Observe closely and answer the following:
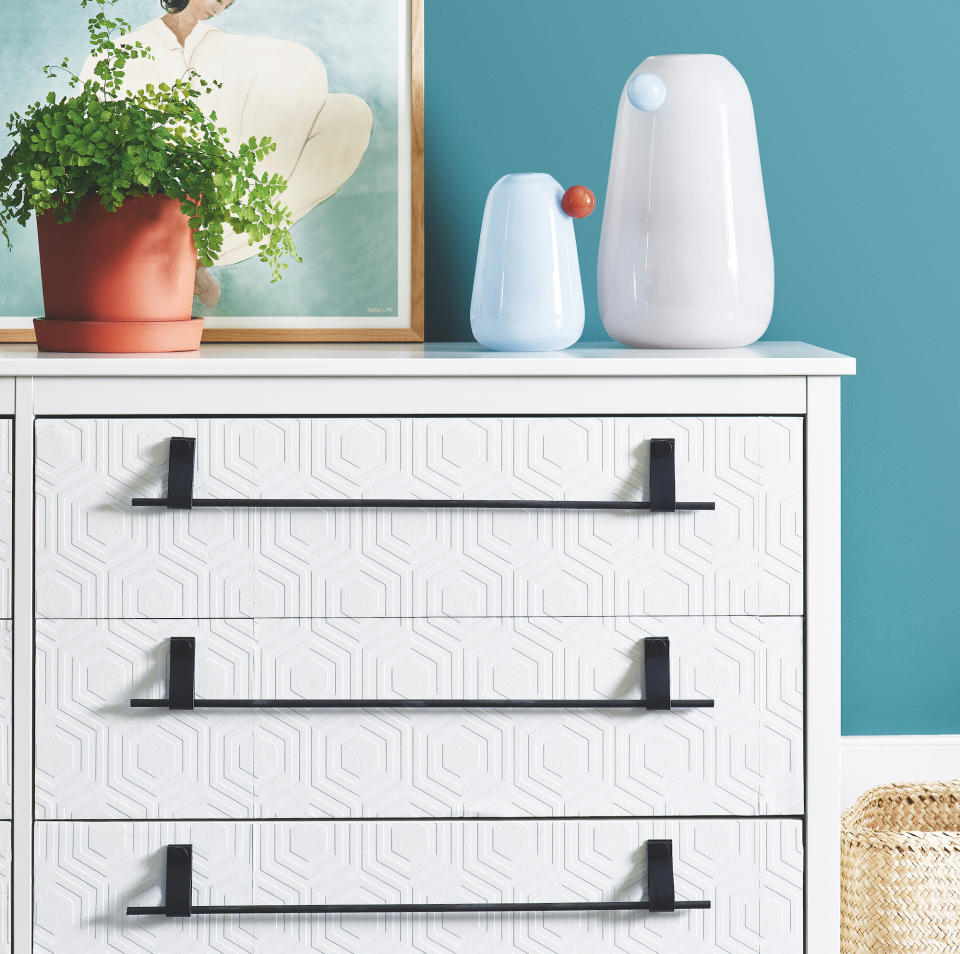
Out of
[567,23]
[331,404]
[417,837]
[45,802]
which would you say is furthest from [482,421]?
[567,23]

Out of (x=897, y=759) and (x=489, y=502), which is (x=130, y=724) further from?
(x=897, y=759)

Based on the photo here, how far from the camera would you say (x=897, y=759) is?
168cm

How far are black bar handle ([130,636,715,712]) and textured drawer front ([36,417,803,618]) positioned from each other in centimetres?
5

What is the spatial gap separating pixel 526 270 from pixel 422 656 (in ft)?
1.59

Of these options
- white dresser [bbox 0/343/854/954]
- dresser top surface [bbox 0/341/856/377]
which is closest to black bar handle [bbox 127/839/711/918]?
white dresser [bbox 0/343/854/954]

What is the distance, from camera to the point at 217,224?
122 cm

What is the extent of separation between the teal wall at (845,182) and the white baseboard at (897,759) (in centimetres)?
6

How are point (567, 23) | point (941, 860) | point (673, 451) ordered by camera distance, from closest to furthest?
point (673, 451), point (941, 860), point (567, 23)

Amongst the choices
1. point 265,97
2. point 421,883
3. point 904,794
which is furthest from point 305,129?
point 904,794

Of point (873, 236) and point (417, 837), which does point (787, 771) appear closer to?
point (417, 837)

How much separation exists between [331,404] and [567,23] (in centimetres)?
77

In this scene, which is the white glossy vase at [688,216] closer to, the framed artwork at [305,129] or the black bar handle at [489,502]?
the black bar handle at [489,502]

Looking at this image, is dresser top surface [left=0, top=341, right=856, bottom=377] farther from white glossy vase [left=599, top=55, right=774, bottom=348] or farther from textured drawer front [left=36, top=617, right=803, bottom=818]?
textured drawer front [left=36, top=617, right=803, bottom=818]

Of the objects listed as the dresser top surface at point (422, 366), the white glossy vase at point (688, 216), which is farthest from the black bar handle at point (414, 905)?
the white glossy vase at point (688, 216)
